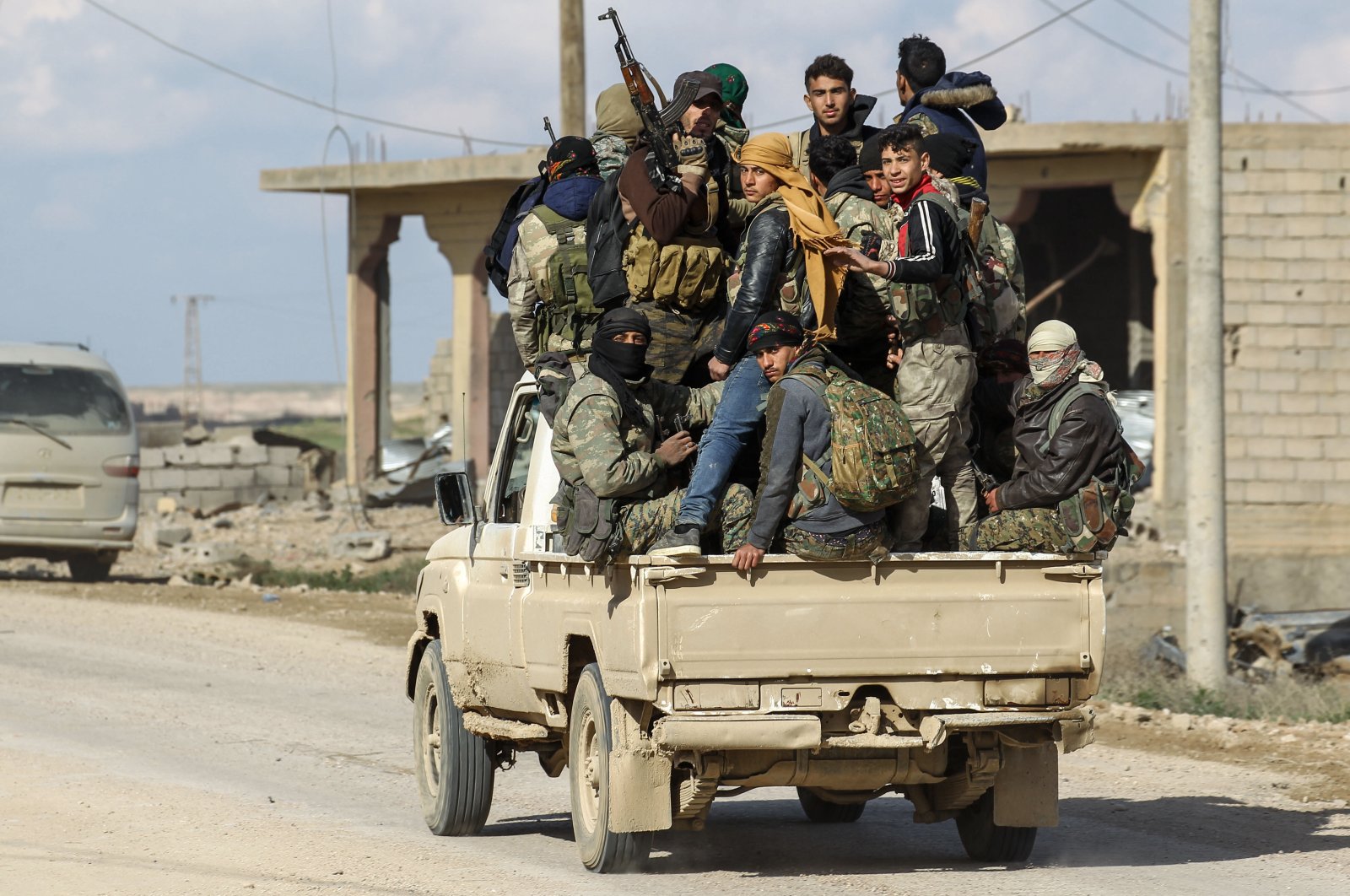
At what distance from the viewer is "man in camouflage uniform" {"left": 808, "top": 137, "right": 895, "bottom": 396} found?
7117mm

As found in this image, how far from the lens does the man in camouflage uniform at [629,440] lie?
6.48 metres

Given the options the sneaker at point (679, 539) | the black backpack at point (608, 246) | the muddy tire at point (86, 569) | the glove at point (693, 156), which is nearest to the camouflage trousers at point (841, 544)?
the sneaker at point (679, 539)

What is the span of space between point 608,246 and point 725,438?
148cm

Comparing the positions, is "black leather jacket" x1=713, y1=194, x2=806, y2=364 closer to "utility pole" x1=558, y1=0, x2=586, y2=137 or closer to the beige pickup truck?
the beige pickup truck

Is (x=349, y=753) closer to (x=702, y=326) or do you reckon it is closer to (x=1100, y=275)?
(x=702, y=326)

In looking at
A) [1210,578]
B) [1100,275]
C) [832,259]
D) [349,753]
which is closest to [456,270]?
[1100,275]

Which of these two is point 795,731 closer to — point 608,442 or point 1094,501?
point 608,442

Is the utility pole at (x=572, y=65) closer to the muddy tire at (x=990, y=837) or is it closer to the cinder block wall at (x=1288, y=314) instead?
the cinder block wall at (x=1288, y=314)

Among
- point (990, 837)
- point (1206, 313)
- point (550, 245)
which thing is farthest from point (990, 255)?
point (1206, 313)

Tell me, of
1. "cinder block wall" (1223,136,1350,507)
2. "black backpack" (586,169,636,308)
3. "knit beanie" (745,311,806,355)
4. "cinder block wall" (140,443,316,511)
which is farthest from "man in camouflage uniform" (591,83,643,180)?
"cinder block wall" (140,443,316,511)

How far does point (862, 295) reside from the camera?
7117 millimetres

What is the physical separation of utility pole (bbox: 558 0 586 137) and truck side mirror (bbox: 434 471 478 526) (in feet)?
32.9

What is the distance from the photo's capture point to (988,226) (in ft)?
26.1

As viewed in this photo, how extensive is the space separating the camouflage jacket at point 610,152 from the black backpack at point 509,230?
32cm
